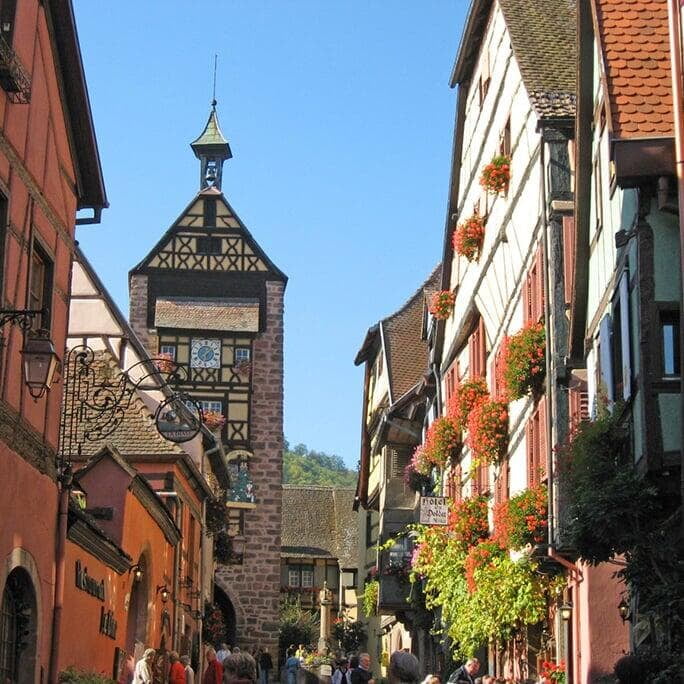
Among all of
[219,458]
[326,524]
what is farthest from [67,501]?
[326,524]

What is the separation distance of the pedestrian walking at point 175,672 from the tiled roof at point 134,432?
7727 mm

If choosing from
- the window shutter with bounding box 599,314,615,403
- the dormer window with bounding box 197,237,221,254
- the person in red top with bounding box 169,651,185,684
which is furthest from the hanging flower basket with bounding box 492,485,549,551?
the dormer window with bounding box 197,237,221,254

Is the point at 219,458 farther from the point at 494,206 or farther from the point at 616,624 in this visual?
the point at 616,624

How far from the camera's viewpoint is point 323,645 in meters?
49.1

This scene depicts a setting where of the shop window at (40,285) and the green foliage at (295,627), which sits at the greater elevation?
the green foliage at (295,627)

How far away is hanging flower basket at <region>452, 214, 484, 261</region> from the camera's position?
23062 millimetres

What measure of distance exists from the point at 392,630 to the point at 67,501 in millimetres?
24292

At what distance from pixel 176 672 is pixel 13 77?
8.94 m

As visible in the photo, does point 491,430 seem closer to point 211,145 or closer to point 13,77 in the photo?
point 13,77

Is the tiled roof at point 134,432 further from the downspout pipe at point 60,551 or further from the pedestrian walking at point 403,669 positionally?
the pedestrian walking at point 403,669

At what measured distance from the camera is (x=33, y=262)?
14.4 meters

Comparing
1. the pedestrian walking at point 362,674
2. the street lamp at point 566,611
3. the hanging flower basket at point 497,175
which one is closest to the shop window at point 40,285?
the pedestrian walking at point 362,674

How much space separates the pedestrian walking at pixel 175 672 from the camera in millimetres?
18828

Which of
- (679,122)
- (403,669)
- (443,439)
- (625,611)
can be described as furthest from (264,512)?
(403,669)
